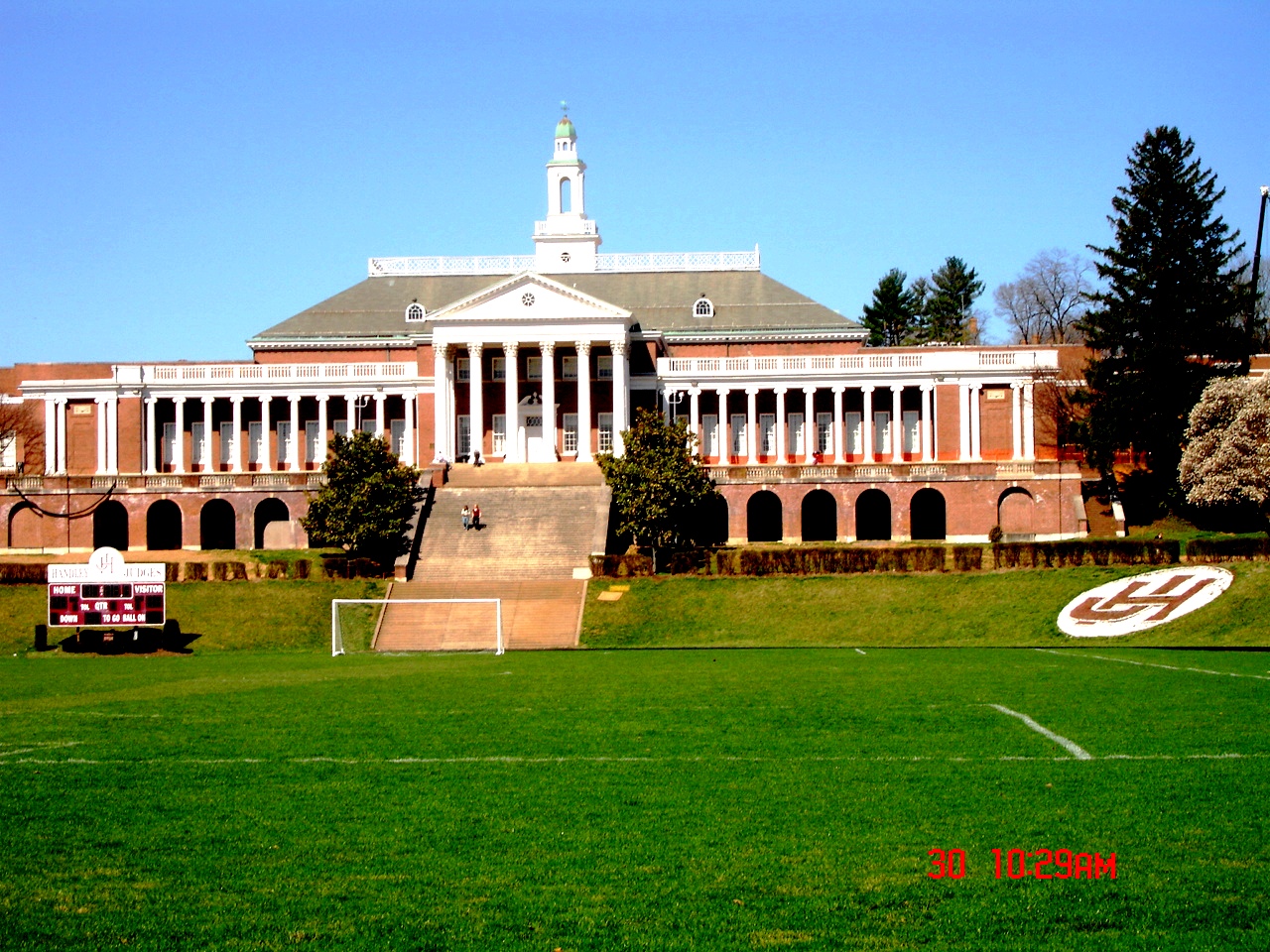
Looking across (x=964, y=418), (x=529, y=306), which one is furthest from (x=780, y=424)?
(x=529, y=306)

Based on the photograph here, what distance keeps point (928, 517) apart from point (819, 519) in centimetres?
552

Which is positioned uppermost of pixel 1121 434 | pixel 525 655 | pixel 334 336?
pixel 334 336

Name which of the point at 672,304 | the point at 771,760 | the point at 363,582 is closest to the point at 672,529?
the point at 363,582

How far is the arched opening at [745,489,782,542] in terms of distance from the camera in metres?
73.4

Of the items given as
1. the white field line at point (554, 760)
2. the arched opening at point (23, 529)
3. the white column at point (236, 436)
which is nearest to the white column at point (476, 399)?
the white column at point (236, 436)

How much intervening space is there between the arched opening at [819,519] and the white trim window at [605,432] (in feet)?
35.5

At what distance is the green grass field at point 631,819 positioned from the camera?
402 inches

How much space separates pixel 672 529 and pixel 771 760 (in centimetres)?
4354

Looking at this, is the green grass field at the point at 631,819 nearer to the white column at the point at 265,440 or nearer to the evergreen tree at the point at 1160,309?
the evergreen tree at the point at 1160,309

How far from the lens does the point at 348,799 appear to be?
14.4m

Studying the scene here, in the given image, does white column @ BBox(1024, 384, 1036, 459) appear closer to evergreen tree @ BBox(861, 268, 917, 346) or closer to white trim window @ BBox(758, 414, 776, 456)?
white trim window @ BBox(758, 414, 776, 456)

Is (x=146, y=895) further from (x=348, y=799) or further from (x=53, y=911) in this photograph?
(x=348, y=799)

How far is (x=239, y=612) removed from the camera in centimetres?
4922

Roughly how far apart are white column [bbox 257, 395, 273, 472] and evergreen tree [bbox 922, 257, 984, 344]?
6495 cm
